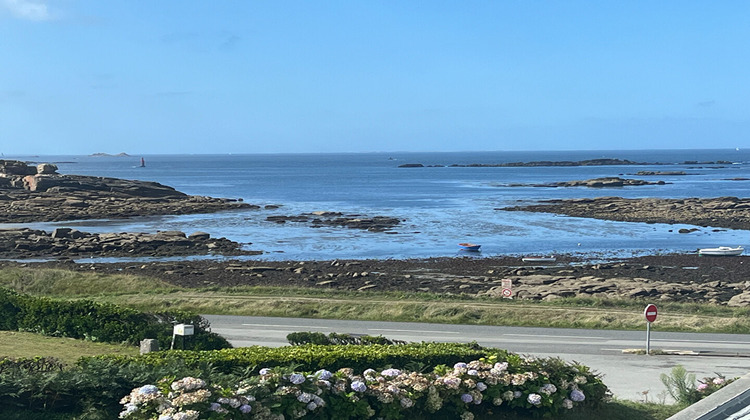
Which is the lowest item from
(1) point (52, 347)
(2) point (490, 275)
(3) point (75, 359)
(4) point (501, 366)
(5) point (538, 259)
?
(2) point (490, 275)

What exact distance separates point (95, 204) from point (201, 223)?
2167 centimetres

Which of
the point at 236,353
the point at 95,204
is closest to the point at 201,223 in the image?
the point at 95,204

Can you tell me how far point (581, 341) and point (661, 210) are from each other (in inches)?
2842

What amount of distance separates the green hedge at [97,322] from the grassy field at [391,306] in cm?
1032

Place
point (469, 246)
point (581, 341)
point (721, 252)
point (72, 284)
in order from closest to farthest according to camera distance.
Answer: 1. point (581, 341)
2. point (72, 284)
3. point (721, 252)
4. point (469, 246)

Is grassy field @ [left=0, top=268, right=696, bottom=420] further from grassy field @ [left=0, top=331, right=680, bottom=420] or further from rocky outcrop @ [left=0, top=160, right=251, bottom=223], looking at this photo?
rocky outcrop @ [left=0, top=160, right=251, bottom=223]

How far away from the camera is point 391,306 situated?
33.0 m

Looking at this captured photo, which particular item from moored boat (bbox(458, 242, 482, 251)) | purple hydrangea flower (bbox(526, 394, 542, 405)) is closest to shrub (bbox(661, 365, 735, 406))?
purple hydrangea flower (bbox(526, 394, 542, 405))

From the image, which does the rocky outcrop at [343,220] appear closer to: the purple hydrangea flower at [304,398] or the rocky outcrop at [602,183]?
the purple hydrangea flower at [304,398]

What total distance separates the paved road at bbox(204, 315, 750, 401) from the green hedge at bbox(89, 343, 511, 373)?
20.7ft

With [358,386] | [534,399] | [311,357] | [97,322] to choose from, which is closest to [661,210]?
[97,322]

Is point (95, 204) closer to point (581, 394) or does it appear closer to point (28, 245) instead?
point (28, 245)

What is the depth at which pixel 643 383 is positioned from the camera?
20.1 m

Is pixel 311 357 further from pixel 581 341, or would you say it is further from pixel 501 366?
pixel 581 341
